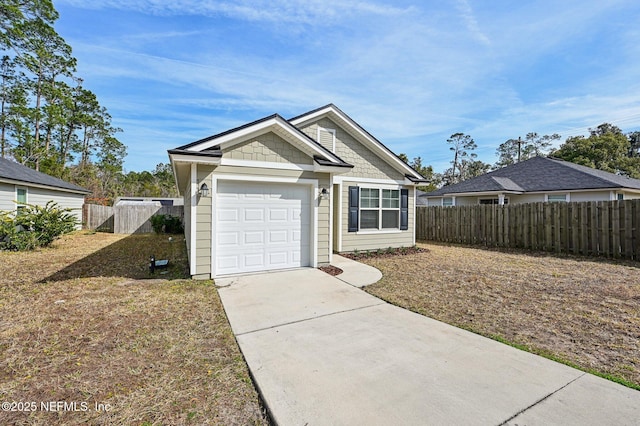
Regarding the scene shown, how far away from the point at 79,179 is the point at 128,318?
1283 inches

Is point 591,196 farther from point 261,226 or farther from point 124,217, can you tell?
point 124,217

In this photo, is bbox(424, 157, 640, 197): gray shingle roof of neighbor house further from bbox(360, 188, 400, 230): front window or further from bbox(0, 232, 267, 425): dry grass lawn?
bbox(0, 232, 267, 425): dry grass lawn

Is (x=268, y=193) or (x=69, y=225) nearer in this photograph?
(x=268, y=193)

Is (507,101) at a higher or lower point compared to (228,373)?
higher

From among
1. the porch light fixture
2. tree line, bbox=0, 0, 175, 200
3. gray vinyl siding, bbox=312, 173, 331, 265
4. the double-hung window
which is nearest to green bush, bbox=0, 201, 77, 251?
the porch light fixture

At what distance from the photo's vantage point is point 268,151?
22.2 ft

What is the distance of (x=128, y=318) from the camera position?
4.15 metres

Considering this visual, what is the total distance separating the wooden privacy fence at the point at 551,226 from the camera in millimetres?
8453

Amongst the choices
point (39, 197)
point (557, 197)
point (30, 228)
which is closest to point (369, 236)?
point (30, 228)

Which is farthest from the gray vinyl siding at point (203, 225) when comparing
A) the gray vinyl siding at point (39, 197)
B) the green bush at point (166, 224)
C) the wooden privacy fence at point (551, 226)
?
the green bush at point (166, 224)

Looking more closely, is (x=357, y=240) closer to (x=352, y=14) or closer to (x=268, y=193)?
(x=268, y=193)

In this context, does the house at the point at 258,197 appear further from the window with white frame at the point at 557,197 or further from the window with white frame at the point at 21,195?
the window with white frame at the point at 557,197

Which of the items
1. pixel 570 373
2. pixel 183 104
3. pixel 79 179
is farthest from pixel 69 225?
pixel 79 179

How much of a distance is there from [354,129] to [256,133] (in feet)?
15.1
